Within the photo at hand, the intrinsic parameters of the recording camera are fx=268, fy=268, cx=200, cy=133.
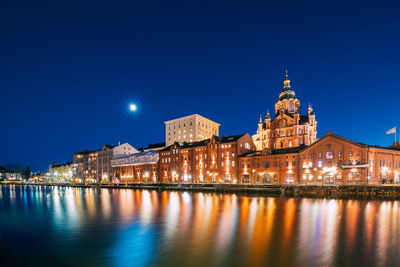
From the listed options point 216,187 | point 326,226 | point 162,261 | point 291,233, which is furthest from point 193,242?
point 216,187

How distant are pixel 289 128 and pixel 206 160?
3019cm

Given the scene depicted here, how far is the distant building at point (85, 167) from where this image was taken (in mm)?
132625

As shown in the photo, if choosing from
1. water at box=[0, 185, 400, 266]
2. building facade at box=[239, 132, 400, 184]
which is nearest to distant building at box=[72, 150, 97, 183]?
building facade at box=[239, 132, 400, 184]

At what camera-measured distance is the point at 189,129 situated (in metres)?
117

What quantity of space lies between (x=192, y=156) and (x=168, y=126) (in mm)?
40126

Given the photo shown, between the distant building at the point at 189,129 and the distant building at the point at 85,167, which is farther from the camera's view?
the distant building at the point at 85,167

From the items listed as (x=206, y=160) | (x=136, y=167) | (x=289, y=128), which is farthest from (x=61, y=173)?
(x=289, y=128)

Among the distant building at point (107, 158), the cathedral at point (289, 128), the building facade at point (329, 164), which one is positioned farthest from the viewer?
the distant building at point (107, 158)

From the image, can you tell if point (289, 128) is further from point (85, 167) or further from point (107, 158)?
point (85, 167)

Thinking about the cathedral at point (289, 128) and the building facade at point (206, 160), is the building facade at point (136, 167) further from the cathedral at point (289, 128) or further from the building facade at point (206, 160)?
the cathedral at point (289, 128)

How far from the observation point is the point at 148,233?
80.2 ft

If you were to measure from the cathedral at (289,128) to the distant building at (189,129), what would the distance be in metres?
27.3

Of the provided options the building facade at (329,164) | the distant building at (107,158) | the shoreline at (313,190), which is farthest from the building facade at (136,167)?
the building facade at (329,164)

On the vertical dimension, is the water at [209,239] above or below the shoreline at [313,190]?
above
